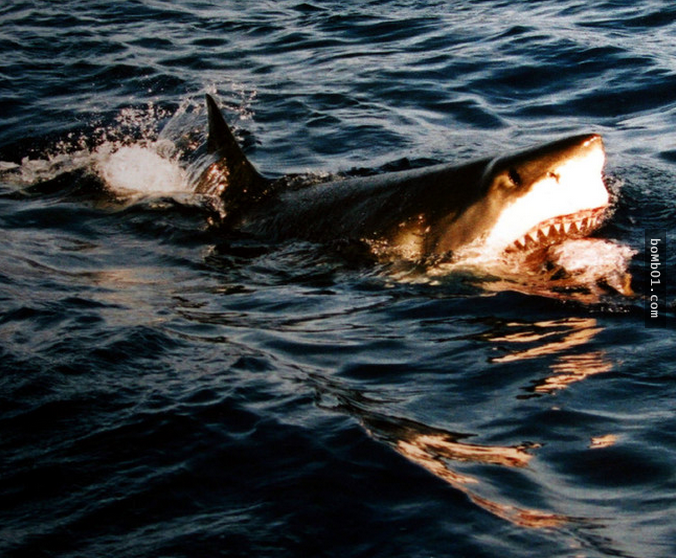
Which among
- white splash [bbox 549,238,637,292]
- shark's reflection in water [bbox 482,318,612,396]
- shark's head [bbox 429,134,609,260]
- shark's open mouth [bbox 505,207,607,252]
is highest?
shark's head [bbox 429,134,609,260]

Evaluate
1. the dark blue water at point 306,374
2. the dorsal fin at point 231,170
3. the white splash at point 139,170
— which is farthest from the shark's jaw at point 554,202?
the white splash at point 139,170

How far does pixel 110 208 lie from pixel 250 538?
4516 mm

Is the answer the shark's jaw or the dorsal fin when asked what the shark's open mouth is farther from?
the dorsal fin

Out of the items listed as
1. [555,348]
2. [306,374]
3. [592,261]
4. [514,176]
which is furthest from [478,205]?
[306,374]

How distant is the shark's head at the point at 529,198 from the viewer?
15.7 ft

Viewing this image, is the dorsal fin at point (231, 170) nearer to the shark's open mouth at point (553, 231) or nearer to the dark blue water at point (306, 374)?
the dark blue water at point (306, 374)

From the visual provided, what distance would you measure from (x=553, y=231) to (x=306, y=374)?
164 centimetres

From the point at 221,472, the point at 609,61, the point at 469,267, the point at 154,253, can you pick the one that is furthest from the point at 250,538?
the point at 609,61

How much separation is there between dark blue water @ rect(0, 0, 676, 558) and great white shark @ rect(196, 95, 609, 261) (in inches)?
7.6

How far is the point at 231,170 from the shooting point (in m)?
6.27

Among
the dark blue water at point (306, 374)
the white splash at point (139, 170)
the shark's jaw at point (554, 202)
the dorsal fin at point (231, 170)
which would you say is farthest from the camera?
the white splash at point (139, 170)

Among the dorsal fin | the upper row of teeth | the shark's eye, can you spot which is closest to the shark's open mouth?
the upper row of teeth

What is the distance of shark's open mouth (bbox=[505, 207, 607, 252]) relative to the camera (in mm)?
4930

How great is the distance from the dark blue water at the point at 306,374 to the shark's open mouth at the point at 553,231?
0.87 ft
